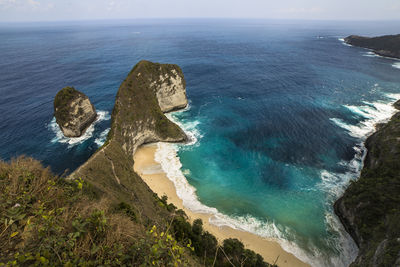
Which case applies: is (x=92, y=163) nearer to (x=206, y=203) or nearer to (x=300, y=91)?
(x=206, y=203)

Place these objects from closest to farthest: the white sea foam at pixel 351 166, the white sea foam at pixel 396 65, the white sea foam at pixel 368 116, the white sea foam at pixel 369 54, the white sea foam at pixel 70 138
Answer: the white sea foam at pixel 351 166
the white sea foam at pixel 70 138
the white sea foam at pixel 368 116
the white sea foam at pixel 396 65
the white sea foam at pixel 369 54

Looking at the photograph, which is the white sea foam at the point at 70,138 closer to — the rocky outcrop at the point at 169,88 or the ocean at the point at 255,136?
the ocean at the point at 255,136

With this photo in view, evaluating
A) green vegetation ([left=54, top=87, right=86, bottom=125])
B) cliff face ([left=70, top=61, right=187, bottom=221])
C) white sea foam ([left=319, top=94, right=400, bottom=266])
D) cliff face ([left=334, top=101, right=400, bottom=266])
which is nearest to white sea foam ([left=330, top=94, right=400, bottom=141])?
white sea foam ([left=319, top=94, right=400, bottom=266])

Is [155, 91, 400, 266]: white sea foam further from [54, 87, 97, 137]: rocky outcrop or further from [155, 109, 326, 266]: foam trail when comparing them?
[54, 87, 97, 137]: rocky outcrop

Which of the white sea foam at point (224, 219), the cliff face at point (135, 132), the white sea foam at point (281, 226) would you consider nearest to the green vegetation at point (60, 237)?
the cliff face at point (135, 132)

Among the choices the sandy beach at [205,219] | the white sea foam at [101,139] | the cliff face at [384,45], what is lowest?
the sandy beach at [205,219]

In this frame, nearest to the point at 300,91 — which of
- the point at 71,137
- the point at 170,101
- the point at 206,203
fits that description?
the point at 170,101

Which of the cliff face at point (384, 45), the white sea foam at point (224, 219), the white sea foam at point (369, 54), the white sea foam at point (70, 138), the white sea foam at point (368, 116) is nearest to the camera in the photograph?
the white sea foam at point (224, 219)

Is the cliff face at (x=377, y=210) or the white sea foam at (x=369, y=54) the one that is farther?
the white sea foam at (x=369, y=54)

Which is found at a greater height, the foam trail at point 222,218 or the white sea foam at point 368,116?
the white sea foam at point 368,116
